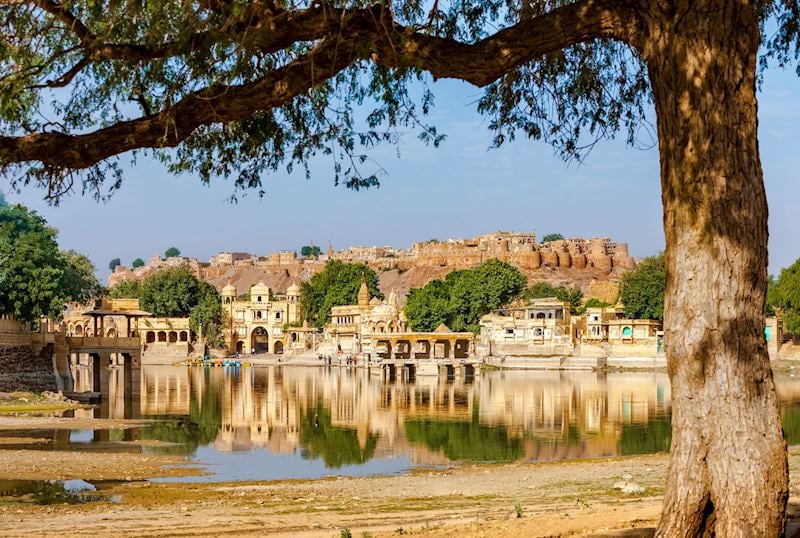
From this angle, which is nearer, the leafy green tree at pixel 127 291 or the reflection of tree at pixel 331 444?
the reflection of tree at pixel 331 444

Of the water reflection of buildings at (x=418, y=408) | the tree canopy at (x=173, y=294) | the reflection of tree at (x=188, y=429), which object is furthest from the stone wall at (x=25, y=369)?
the tree canopy at (x=173, y=294)

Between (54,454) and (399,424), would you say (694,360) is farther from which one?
(399,424)

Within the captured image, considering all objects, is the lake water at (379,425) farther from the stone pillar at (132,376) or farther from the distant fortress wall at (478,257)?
the distant fortress wall at (478,257)

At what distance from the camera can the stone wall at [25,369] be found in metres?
33.7

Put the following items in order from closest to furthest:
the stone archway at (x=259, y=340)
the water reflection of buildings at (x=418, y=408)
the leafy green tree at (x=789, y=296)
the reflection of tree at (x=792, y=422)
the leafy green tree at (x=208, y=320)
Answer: the reflection of tree at (x=792, y=422) → the water reflection of buildings at (x=418, y=408) → the leafy green tree at (x=789, y=296) → the leafy green tree at (x=208, y=320) → the stone archway at (x=259, y=340)

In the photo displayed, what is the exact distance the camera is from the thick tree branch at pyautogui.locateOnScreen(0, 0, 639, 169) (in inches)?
281

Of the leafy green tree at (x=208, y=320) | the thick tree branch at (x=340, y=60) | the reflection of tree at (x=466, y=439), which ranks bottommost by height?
the reflection of tree at (x=466, y=439)

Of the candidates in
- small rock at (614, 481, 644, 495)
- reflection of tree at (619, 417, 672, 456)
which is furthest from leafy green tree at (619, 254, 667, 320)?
small rock at (614, 481, 644, 495)

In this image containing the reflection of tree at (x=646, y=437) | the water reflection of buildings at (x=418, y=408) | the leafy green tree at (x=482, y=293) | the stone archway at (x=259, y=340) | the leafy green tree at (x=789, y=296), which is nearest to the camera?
the reflection of tree at (x=646, y=437)

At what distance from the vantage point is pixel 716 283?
251 inches

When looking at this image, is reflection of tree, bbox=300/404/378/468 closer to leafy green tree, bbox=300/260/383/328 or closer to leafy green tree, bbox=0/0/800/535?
leafy green tree, bbox=0/0/800/535

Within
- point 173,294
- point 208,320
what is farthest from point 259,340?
point 173,294

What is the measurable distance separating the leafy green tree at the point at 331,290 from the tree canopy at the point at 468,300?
12.1 m

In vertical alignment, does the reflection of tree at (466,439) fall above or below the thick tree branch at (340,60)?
below
